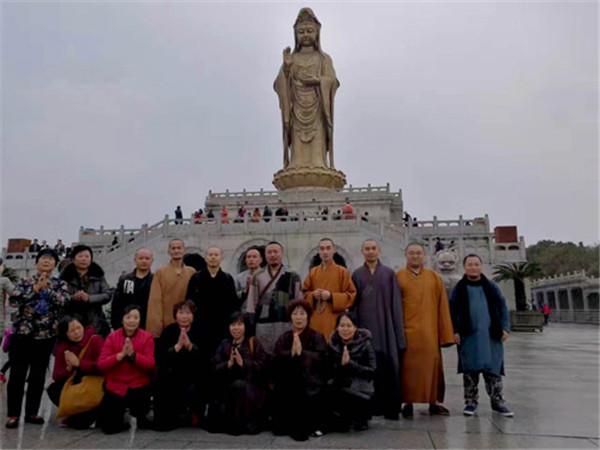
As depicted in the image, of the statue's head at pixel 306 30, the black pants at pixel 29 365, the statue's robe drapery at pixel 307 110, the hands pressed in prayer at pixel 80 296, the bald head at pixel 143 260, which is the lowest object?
the black pants at pixel 29 365

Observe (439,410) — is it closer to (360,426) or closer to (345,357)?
(360,426)

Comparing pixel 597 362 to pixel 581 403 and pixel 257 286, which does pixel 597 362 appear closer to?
pixel 581 403

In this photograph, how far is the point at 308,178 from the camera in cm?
2722

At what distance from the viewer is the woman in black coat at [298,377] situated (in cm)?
414

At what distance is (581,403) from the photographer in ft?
17.6

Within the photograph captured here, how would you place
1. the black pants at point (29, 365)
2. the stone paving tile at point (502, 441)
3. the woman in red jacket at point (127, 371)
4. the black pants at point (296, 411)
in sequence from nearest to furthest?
the stone paving tile at point (502, 441), the black pants at point (296, 411), the woman in red jacket at point (127, 371), the black pants at point (29, 365)

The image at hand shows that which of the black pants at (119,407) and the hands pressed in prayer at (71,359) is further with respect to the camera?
the hands pressed in prayer at (71,359)

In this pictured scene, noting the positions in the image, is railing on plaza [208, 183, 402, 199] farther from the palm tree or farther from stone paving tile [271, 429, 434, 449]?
stone paving tile [271, 429, 434, 449]

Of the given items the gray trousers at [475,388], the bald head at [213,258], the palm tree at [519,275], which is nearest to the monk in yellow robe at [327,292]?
the bald head at [213,258]

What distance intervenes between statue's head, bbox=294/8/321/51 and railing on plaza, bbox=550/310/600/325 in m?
22.2

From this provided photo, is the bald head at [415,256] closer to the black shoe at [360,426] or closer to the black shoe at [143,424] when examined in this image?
the black shoe at [360,426]

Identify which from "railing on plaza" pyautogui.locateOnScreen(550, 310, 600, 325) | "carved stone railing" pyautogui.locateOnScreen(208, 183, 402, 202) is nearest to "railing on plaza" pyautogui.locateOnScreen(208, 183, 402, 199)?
"carved stone railing" pyautogui.locateOnScreen(208, 183, 402, 202)

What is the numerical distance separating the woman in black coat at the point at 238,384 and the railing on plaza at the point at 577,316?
97.6ft

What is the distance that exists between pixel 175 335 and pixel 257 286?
0.92 metres
